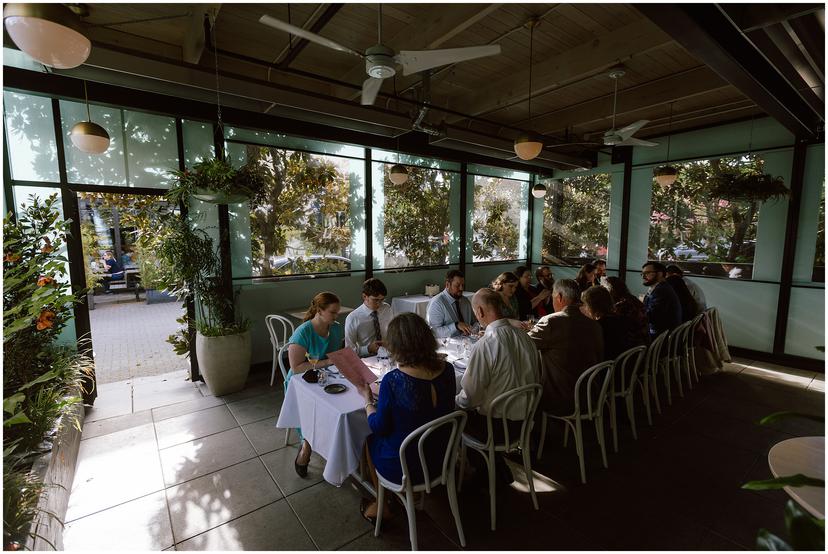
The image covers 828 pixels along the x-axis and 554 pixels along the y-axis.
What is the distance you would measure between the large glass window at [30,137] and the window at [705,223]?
318 inches

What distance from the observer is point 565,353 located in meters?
2.97

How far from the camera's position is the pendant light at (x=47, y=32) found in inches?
67.8

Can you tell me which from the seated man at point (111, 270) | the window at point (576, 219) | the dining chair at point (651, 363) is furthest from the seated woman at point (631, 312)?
the seated man at point (111, 270)

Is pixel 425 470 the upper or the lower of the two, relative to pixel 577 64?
lower

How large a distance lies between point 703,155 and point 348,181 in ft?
18.7

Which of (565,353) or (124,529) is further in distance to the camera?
(565,353)

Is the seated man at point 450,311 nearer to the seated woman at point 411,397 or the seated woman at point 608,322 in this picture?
the seated woman at point 608,322

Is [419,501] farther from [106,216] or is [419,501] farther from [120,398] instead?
[106,216]

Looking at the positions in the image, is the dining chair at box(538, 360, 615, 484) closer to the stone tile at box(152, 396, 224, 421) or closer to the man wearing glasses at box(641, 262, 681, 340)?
the man wearing glasses at box(641, 262, 681, 340)

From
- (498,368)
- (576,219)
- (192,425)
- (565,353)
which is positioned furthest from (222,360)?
(576,219)

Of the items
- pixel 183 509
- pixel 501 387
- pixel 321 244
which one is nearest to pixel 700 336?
pixel 501 387

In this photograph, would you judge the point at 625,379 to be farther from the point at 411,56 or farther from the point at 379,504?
the point at 411,56

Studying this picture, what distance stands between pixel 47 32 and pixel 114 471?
3.00 m

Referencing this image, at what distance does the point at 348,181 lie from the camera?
6.01 metres
